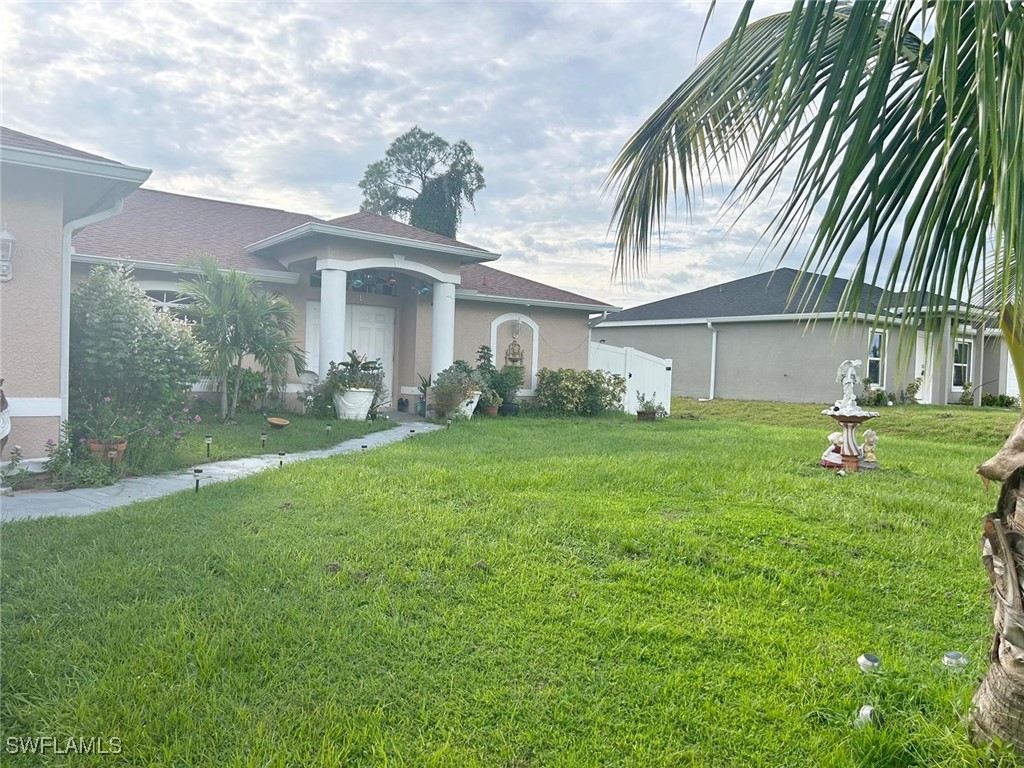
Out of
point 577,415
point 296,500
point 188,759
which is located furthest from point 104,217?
point 577,415

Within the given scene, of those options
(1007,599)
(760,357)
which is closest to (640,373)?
(760,357)

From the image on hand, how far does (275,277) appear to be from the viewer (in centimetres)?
1260

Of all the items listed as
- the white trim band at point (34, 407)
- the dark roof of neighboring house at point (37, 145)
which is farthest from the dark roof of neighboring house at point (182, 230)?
the white trim band at point (34, 407)

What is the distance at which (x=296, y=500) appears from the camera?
5.60 meters

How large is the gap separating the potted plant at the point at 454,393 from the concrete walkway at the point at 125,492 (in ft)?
14.1

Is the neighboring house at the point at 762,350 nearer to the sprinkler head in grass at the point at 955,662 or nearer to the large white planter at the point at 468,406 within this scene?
the large white planter at the point at 468,406

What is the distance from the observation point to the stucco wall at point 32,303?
6.10m

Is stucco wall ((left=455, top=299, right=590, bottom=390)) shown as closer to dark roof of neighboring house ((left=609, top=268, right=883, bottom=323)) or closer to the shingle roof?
the shingle roof

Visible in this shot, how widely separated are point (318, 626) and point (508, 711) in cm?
113

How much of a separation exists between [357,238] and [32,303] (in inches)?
250

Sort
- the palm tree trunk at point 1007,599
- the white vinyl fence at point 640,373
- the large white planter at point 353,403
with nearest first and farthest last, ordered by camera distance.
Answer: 1. the palm tree trunk at point 1007,599
2. the large white planter at point 353,403
3. the white vinyl fence at point 640,373

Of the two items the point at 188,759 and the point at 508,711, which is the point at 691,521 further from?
the point at 188,759

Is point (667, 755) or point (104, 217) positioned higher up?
point (104, 217)

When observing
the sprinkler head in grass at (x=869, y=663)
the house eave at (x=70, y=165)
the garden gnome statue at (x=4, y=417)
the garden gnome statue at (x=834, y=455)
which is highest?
the house eave at (x=70, y=165)
